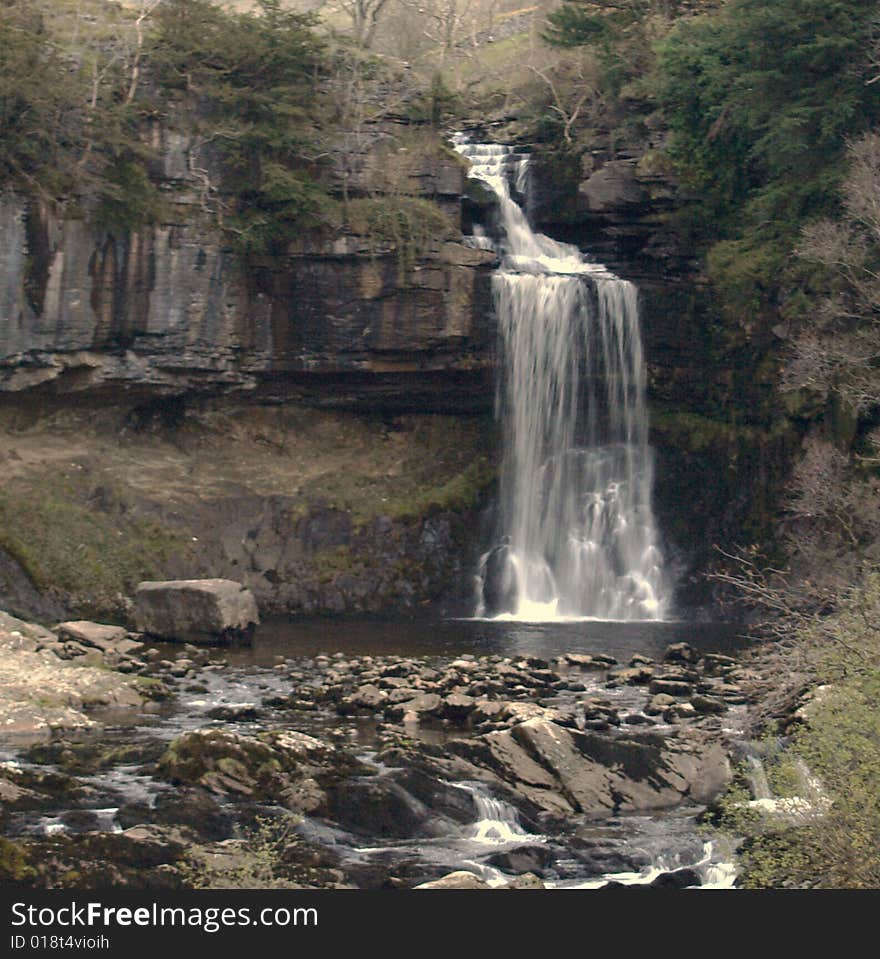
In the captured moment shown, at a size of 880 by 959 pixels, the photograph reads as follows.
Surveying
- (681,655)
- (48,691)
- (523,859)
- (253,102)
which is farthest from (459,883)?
(253,102)

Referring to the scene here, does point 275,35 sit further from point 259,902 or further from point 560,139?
point 259,902

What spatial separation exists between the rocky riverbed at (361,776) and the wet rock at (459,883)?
0.05 meters

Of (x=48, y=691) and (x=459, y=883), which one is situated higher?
(x=459, y=883)

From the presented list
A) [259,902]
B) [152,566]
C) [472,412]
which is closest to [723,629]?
[472,412]

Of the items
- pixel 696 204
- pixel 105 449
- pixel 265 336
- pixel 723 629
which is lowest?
pixel 723 629

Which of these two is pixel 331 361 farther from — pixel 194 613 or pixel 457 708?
pixel 457 708

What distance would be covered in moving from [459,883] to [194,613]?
2051cm

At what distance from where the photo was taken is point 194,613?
3534cm

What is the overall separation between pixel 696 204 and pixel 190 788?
30.4m

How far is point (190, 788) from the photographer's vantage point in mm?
19641

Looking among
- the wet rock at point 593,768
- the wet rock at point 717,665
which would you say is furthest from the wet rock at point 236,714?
the wet rock at point 717,665

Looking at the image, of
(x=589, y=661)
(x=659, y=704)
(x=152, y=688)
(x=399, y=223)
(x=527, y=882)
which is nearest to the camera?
(x=527, y=882)

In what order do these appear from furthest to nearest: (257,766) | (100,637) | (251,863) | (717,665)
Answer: (100,637), (717,665), (257,766), (251,863)

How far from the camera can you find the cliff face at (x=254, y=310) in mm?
42562
